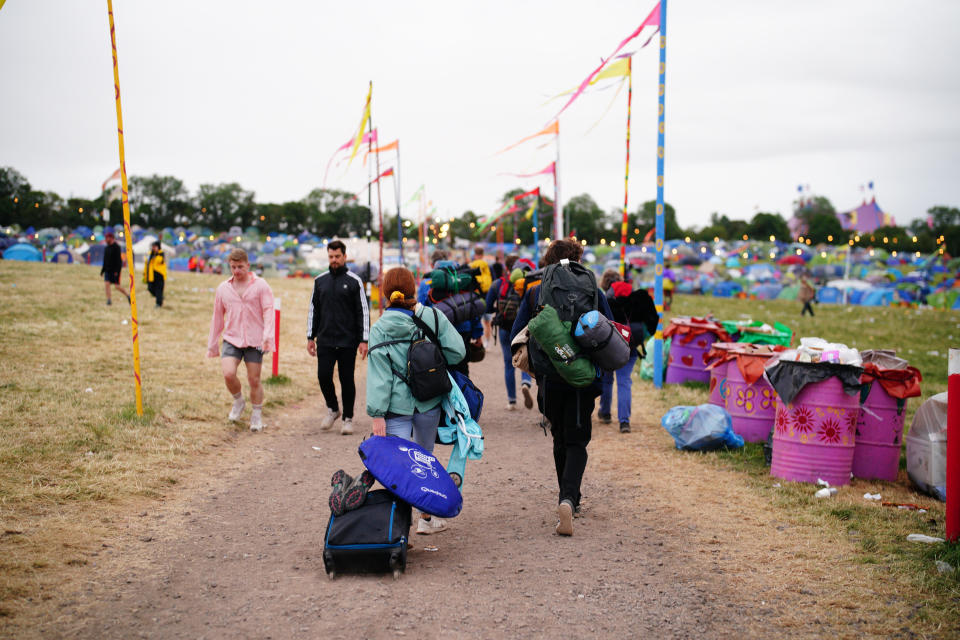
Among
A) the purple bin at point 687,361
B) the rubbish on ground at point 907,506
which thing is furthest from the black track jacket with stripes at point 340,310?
the purple bin at point 687,361

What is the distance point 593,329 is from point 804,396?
252 centimetres

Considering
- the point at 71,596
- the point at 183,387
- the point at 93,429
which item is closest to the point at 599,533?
the point at 71,596

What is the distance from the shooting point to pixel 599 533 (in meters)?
5.27

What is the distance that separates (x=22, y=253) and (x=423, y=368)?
48.0 metres

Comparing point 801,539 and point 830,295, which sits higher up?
point 801,539

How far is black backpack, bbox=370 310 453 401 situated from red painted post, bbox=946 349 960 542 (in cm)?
314

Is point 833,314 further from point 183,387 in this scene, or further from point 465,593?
point 465,593

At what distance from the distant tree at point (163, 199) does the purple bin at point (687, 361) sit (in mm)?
113194

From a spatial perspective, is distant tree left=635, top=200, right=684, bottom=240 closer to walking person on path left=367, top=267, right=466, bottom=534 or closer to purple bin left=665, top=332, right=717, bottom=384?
purple bin left=665, top=332, right=717, bottom=384

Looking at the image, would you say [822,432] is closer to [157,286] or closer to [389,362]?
[389,362]

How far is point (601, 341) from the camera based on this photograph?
196 inches

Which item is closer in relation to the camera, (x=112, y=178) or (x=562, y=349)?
(x=562, y=349)

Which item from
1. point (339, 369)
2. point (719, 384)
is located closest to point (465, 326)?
point (339, 369)

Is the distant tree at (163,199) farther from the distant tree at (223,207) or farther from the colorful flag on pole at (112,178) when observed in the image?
the colorful flag on pole at (112,178)
